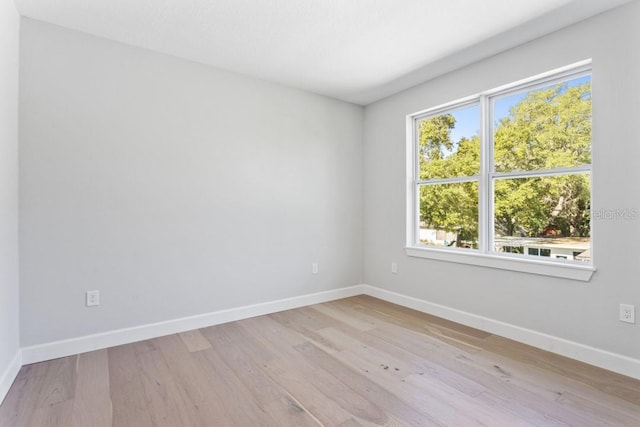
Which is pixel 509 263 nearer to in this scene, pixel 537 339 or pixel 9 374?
pixel 537 339

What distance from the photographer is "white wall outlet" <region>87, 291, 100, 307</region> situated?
250cm

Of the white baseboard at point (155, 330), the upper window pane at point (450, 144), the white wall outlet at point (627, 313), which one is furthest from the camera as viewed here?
the upper window pane at point (450, 144)

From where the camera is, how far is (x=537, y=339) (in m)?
2.56

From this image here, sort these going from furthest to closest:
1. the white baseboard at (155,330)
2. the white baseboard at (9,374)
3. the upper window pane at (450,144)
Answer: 1. the upper window pane at (450,144)
2. the white baseboard at (155,330)
3. the white baseboard at (9,374)

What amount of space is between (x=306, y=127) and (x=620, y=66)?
271 cm

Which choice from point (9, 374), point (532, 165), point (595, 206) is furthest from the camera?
point (532, 165)

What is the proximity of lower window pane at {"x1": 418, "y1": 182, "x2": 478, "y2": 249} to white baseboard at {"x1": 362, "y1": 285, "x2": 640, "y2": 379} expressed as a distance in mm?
674

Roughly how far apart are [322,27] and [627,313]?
9.66 feet

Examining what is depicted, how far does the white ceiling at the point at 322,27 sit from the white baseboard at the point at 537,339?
2.39 m

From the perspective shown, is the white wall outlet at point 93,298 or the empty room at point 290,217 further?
the white wall outlet at point 93,298

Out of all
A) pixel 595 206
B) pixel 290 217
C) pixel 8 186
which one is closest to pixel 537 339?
pixel 595 206

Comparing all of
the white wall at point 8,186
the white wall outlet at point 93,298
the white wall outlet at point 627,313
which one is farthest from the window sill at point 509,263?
the white wall at point 8,186

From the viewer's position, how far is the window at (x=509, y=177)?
8.09 feet

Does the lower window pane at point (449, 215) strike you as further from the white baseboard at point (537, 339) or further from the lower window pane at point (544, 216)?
the white baseboard at point (537, 339)
